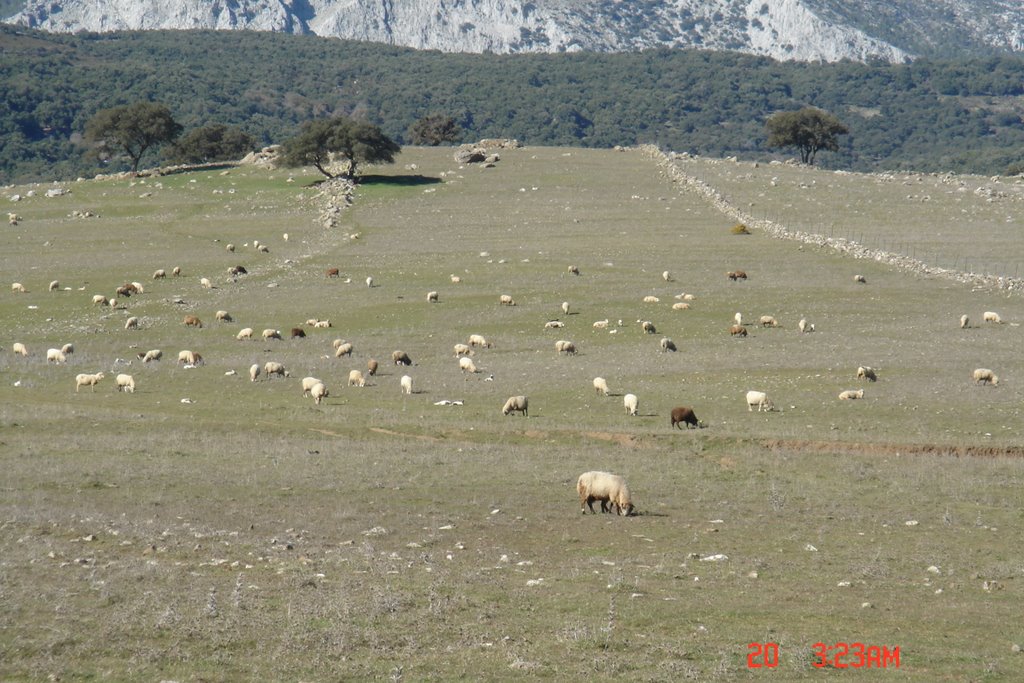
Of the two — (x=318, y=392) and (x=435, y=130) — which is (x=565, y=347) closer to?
(x=318, y=392)

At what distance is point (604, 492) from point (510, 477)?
3971mm

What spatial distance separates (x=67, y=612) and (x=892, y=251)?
6775 cm

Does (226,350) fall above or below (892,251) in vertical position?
below

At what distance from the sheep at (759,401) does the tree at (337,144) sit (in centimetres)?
7710

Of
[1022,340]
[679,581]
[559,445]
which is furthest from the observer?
[1022,340]

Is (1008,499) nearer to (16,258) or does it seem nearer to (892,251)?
(892,251)

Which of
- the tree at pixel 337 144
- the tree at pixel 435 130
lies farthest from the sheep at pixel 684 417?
the tree at pixel 435 130

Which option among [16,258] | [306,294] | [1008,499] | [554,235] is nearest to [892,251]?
[554,235]

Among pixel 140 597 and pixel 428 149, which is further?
pixel 428 149

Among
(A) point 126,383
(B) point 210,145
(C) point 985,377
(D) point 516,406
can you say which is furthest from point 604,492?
(B) point 210,145

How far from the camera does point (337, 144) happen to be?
353ft

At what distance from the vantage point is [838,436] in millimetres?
31703

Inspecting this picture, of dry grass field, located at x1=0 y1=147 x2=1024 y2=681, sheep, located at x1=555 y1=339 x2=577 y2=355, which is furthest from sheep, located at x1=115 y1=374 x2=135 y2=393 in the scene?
sheep, located at x1=555 y1=339 x2=577 y2=355

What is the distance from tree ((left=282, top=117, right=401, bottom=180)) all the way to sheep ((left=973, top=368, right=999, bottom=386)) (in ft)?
252
